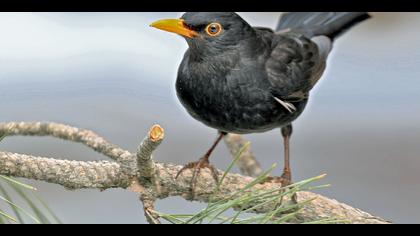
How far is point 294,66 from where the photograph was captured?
233 centimetres

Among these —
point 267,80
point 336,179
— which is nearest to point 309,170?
point 336,179

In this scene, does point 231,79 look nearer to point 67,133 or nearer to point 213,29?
point 213,29

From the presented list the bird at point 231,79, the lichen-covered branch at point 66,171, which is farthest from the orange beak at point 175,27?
the lichen-covered branch at point 66,171

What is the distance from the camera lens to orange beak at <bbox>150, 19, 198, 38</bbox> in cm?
182

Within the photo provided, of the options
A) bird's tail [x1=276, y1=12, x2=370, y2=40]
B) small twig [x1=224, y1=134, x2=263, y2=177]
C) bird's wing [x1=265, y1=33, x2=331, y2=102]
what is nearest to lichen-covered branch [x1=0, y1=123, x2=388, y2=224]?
bird's wing [x1=265, y1=33, x2=331, y2=102]

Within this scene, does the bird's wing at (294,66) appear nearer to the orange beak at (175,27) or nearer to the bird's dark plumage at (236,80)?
the bird's dark plumage at (236,80)

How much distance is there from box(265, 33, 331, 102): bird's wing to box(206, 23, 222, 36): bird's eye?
10.1 inches

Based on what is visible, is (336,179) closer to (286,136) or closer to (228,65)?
(286,136)


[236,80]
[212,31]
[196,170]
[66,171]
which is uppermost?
[212,31]

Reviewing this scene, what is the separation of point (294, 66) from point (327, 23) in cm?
64

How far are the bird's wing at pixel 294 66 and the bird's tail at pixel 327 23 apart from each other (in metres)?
0.18

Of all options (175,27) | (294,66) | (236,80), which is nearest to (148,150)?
(175,27)

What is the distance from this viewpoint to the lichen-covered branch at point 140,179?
4.78 ft

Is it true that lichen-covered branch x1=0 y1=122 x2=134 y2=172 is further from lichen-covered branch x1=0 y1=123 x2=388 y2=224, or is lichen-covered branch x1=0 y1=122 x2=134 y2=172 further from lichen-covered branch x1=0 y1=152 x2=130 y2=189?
lichen-covered branch x1=0 y1=152 x2=130 y2=189
